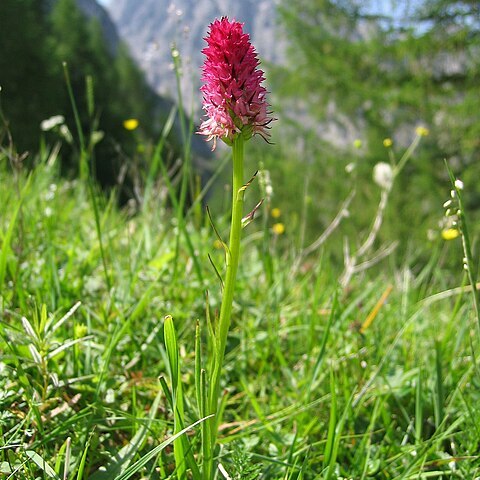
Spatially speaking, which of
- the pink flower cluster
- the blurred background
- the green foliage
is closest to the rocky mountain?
the green foliage

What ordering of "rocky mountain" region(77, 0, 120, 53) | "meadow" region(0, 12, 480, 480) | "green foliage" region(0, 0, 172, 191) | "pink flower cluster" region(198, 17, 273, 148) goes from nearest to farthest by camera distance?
"pink flower cluster" region(198, 17, 273, 148)
"meadow" region(0, 12, 480, 480)
"green foliage" region(0, 0, 172, 191)
"rocky mountain" region(77, 0, 120, 53)

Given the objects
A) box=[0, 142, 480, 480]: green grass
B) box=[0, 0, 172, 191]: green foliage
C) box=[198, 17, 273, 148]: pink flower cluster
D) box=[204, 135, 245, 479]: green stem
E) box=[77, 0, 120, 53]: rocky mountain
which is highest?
box=[77, 0, 120, 53]: rocky mountain

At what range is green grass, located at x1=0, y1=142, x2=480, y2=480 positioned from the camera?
3.69ft

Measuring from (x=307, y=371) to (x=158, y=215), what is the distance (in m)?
1.12

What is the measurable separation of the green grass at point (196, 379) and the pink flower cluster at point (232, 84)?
43 centimetres

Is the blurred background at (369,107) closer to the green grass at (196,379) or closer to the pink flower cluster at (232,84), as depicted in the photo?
the green grass at (196,379)

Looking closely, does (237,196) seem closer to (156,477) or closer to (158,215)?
(156,477)

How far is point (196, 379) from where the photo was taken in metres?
0.95

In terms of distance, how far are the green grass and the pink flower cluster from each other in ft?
1.41

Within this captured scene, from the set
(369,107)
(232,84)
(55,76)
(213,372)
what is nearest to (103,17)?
(55,76)

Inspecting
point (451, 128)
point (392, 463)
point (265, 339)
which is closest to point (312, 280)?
point (265, 339)

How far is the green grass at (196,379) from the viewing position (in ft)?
3.69

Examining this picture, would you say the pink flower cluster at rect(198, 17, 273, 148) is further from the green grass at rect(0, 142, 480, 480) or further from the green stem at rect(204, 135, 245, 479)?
the green grass at rect(0, 142, 480, 480)

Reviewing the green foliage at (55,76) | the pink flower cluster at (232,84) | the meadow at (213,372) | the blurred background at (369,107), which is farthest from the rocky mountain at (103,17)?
the pink flower cluster at (232,84)
